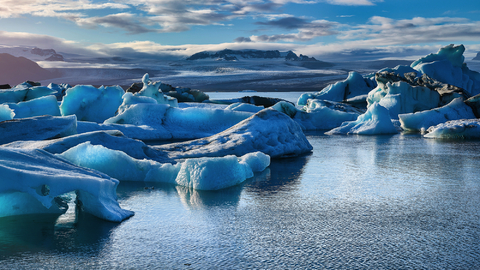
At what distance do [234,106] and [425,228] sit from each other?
10482 mm

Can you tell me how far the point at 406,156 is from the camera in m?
6.57

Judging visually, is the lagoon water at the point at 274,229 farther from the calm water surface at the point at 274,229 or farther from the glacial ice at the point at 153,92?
the glacial ice at the point at 153,92

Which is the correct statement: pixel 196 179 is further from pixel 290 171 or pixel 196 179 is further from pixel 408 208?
pixel 408 208

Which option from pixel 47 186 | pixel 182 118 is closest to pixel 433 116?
pixel 182 118

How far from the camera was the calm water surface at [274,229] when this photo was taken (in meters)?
2.27

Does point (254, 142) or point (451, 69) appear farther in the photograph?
point (451, 69)

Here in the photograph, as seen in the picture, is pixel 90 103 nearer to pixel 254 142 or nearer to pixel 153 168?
pixel 254 142

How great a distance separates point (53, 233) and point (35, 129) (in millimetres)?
4354

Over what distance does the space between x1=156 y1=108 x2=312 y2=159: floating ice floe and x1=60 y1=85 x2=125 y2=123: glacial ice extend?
23.5ft

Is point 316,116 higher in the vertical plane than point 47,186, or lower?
lower

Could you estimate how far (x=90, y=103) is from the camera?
1264cm

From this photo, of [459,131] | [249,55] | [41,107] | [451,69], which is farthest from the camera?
[249,55]

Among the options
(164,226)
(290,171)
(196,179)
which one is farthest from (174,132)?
(164,226)

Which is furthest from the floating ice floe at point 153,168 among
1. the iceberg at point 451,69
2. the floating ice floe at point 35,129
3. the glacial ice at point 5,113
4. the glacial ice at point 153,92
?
the iceberg at point 451,69
